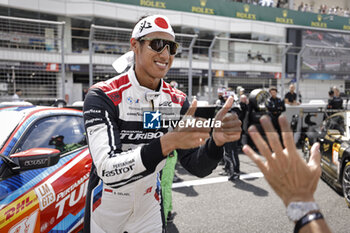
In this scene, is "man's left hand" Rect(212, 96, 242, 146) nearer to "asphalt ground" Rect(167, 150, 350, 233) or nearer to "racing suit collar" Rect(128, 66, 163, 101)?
"racing suit collar" Rect(128, 66, 163, 101)

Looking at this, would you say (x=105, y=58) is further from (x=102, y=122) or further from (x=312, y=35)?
(x=312, y=35)

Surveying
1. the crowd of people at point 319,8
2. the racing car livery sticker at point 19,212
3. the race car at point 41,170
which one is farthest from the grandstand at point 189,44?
the racing car livery sticker at point 19,212

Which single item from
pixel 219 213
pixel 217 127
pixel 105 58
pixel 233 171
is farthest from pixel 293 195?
pixel 105 58

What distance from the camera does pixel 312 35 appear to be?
24.8 meters

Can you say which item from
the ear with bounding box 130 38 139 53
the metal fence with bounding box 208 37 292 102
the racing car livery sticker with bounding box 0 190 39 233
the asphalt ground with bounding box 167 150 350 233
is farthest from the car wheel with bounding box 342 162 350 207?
the racing car livery sticker with bounding box 0 190 39 233

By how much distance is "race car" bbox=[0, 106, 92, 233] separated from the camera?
1.76 metres

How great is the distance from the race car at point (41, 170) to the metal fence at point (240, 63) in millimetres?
4727

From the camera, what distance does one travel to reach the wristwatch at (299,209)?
31.4 inches

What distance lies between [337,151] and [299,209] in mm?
3832

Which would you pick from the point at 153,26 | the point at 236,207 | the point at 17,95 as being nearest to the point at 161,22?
the point at 153,26

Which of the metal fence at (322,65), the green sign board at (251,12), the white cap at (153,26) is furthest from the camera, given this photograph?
the green sign board at (251,12)

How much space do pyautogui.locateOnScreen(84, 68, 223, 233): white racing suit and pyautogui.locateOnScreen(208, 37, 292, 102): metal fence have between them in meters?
5.32

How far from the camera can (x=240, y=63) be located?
26.9ft

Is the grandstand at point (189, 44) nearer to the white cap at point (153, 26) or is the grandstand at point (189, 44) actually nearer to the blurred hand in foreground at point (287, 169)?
the white cap at point (153, 26)
